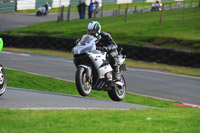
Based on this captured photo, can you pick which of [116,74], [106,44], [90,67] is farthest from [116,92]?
[90,67]

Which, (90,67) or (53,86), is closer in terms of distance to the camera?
(90,67)

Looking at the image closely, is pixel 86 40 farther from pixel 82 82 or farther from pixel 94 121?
pixel 94 121

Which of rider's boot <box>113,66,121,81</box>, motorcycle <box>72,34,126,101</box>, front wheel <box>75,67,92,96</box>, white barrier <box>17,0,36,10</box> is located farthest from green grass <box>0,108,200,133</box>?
white barrier <box>17,0,36,10</box>

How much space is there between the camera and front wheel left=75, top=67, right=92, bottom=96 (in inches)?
398

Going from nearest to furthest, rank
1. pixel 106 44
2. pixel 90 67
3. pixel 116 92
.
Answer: pixel 90 67, pixel 106 44, pixel 116 92

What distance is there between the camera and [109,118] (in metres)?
7.45

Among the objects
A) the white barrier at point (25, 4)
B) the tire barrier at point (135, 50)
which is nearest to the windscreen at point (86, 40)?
the tire barrier at point (135, 50)

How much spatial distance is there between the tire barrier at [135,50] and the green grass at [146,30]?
135 cm

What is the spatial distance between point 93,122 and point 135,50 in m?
18.9

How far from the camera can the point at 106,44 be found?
36.7 ft

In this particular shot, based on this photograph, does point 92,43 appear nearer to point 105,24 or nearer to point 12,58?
point 12,58

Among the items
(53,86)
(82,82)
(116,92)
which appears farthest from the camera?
(53,86)

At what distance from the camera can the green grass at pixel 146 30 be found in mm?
27703

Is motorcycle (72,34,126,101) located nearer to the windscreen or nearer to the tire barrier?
the windscreen
